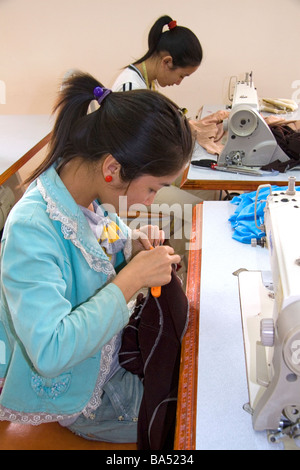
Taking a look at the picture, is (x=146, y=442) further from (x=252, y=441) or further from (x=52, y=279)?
(x=52, y=279)

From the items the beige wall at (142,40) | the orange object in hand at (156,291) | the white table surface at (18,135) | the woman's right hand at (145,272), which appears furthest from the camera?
the beige wall at (142,40)

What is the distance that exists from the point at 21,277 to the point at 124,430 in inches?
20.6

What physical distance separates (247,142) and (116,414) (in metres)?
1.44

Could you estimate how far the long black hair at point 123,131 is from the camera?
913 mm

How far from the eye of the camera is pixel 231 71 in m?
3.65

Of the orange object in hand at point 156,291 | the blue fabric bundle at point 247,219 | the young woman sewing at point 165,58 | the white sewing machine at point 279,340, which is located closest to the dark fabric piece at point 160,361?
the orange object in hand at point 156,291

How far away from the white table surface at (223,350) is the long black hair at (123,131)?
1.42 ft

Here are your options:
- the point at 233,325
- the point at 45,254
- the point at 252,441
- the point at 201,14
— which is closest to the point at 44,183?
the point at 45,254

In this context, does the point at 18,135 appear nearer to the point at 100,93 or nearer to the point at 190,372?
the point at 100,93

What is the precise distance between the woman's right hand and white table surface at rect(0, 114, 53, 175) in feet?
4.55

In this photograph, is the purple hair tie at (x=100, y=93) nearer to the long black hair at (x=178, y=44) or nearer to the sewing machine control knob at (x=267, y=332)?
the sewing machine control knob at (x=267, y=332)

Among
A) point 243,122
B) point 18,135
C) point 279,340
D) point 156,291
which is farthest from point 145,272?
point 18,135

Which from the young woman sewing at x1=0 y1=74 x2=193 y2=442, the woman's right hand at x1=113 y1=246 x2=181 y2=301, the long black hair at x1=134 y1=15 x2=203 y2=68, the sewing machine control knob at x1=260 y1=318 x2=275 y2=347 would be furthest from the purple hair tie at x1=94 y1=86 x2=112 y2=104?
the long black hair at x1=134 y1=15 x2=203 y2=68

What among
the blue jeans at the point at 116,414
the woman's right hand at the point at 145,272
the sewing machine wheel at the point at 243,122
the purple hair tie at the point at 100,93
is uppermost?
the purple hair tie at the point at 100,93
